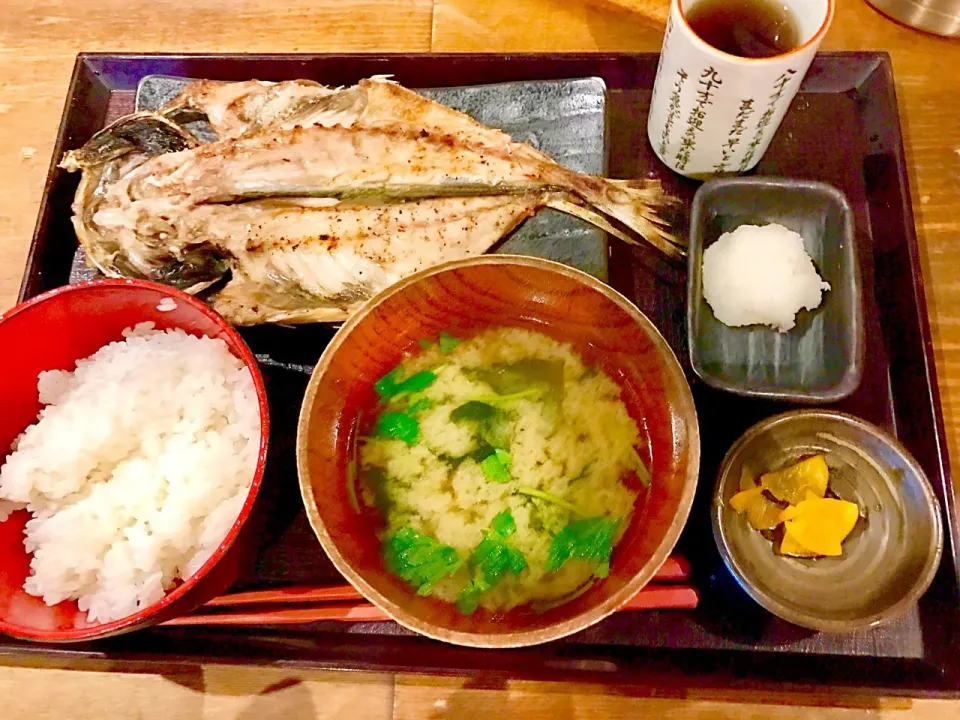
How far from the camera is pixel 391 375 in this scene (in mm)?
1194

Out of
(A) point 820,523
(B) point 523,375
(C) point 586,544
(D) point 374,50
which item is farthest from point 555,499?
(D) point 374,50

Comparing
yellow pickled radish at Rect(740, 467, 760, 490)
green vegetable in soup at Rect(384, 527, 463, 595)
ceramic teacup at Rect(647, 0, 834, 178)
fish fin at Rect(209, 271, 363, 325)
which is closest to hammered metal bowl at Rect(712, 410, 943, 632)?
yellow pickled radish at Rect(740, 467, 760, 490)

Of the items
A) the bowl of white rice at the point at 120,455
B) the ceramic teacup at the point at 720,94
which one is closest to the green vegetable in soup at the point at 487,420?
the bowl of white rice at the point at 120,455

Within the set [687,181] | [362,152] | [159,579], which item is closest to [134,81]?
[362,152]

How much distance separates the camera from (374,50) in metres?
1.69

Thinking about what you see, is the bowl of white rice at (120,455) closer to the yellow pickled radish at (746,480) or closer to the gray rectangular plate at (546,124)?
the gray rectangular plate at (546,124)

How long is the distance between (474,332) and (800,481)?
58cm

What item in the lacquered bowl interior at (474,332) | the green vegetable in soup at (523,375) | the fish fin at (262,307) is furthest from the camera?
the fish fin at (262,307)

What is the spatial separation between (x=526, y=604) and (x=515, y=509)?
140 millimetres

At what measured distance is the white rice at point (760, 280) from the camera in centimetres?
133

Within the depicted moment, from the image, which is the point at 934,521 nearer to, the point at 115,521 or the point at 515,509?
the point at 515,509

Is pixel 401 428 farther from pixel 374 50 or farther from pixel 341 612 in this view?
pixel 374 50

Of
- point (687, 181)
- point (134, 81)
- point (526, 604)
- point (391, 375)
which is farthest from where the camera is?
point (134, 81)

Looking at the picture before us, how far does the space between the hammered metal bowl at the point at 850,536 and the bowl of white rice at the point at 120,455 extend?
764 millimetres
